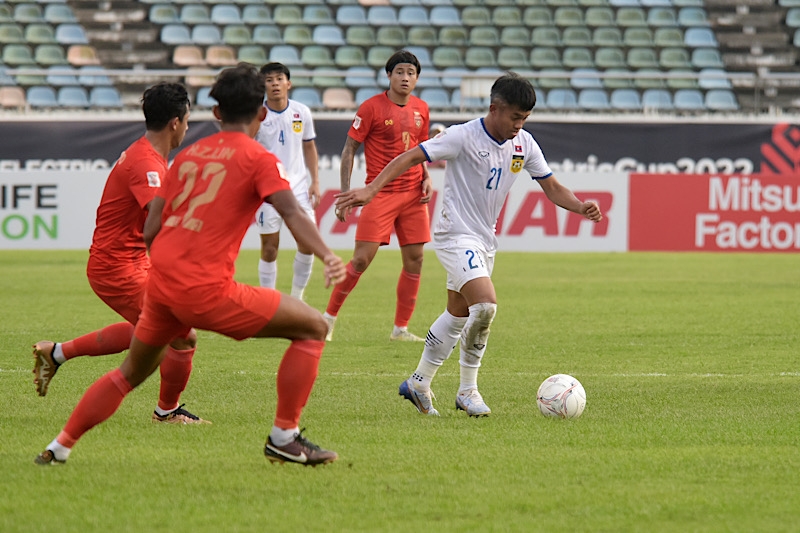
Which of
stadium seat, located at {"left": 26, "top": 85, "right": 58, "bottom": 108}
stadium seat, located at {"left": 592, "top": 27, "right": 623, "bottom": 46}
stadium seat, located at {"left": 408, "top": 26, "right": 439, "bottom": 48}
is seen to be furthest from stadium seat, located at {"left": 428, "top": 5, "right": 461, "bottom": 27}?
stadium seat, located at {"left": 26, "top": 85, "right": 58, "bottom": 108}

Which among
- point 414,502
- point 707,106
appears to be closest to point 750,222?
point 707,106

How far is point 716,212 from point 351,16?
10013 millimetres

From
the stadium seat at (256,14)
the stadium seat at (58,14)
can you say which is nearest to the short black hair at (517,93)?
the stadium seat at (256,14)

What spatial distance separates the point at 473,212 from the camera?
6562 mm

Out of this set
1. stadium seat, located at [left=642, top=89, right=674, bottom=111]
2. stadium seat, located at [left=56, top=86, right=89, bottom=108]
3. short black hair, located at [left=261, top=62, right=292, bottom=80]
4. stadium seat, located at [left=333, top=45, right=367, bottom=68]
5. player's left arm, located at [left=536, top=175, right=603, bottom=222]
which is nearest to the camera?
player's left arm, located at [left=536, top=175, right=603, bottom=222]

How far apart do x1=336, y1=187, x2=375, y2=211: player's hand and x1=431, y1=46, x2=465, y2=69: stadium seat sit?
18.3 m

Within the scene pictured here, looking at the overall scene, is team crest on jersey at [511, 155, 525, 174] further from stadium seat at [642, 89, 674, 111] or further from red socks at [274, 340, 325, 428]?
stadium seat at [642, 89, 674, 111]

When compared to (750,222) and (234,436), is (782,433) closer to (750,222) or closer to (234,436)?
(234,436)

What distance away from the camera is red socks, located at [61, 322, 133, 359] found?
600 cm

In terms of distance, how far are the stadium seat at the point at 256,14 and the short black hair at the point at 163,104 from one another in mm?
19355

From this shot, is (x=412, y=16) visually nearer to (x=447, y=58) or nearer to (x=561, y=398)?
(x=447, y=58)

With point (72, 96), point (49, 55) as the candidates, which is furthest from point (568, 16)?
point (49, 55)

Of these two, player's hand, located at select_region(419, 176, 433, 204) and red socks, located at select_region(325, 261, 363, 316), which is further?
red socks, located at select_region(325, 261, 363, 316)

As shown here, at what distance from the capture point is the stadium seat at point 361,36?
79.2 feet
